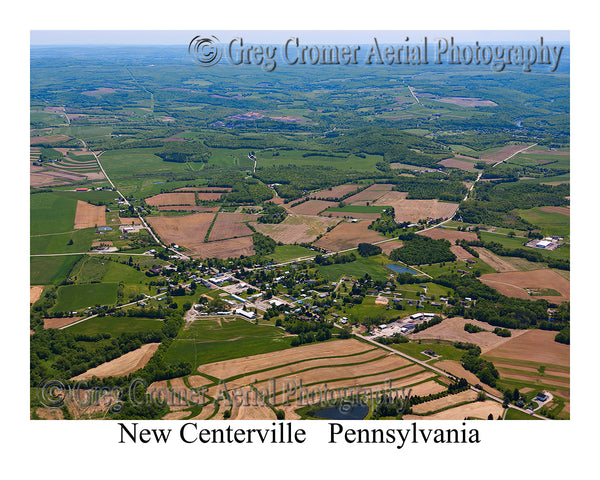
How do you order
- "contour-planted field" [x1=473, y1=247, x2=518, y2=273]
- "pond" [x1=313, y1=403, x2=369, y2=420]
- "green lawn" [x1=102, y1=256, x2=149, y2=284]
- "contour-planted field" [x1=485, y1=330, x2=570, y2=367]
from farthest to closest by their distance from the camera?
1. "contour-planted field" [x1=473, y1=247, x2=518, y2=273]
2. "green lawn" [x1=102, y1=256, x2=149, y2=284]
3. "contour-planted field" [x1=485, y1=330, x2=570, y2=367]
4. "pond" [x1=313, y1=403, x2=369, y2=420]

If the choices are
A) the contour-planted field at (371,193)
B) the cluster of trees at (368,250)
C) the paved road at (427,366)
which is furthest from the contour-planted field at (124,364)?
the contour-planted field at (371,193)

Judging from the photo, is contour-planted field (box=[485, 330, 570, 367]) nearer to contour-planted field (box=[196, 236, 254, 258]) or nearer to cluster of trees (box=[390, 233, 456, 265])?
cluster of trees (box=[390, 233, 456, 265])

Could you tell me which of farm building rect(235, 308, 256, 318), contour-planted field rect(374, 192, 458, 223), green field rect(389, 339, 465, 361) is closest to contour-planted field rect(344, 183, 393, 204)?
contour-planted field rect(374, 192, 458, 223)

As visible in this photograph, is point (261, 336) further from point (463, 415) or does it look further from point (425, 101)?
point (425, 101)

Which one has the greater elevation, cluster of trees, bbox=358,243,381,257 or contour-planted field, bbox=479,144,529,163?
contour-planted field, bbox=479,144,529,163

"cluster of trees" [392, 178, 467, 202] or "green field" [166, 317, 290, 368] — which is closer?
"green field" [166, 317, 290, 368]

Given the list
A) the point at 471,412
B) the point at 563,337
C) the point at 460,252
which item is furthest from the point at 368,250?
the point at 471,412

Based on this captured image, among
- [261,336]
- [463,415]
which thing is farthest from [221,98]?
[463,415]
